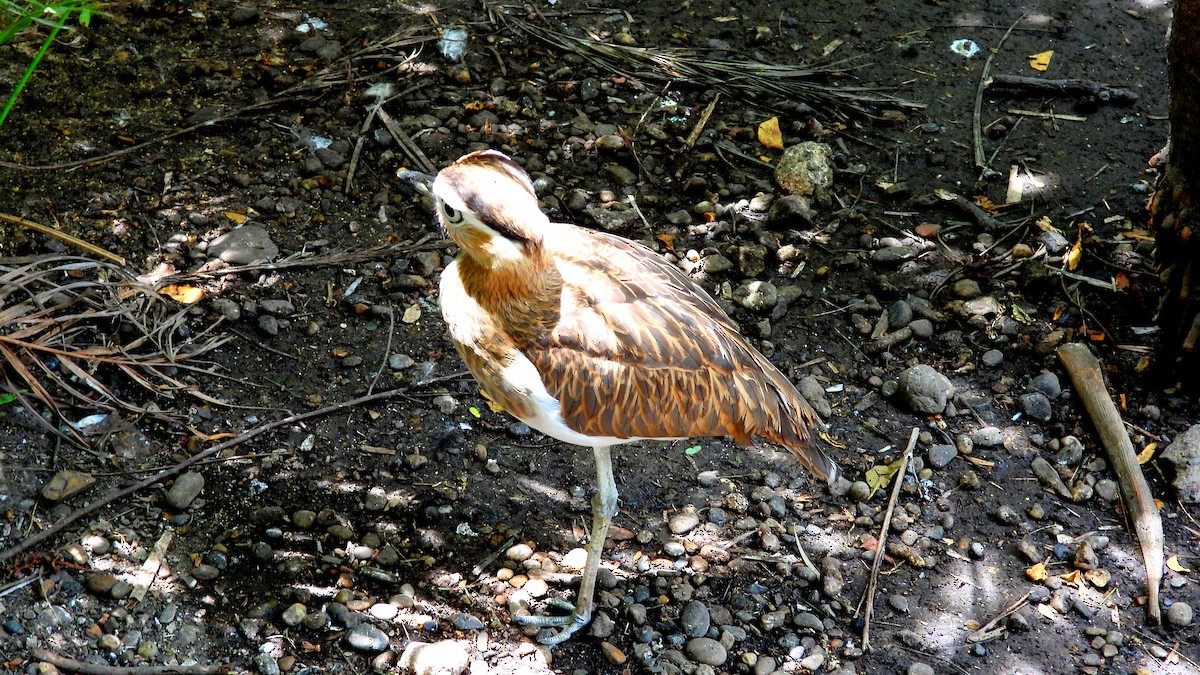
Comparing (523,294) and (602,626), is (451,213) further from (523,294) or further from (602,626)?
(602,626)

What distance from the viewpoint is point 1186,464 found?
4590 mm

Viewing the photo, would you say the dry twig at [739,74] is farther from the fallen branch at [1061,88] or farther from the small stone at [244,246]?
the small stone at [244,246]

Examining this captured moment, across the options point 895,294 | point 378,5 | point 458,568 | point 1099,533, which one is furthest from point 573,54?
point 1099,533

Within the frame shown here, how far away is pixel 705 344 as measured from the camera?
4.02 meters

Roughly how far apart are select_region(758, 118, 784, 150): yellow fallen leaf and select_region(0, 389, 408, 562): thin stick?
2776mm

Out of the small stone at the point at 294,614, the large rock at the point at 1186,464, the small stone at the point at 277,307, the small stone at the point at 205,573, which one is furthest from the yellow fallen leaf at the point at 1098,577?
the small stone at the point at 277,307

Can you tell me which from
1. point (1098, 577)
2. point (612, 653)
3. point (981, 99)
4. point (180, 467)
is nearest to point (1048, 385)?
point (1098, 577)

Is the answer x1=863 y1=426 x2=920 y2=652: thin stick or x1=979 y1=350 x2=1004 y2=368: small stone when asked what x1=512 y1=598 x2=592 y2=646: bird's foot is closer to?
x1=863 y1=426 x2=920 y2=652: thin stick

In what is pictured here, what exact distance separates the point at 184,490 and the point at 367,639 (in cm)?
106

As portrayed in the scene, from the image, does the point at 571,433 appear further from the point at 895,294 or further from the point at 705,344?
the point at 895,294

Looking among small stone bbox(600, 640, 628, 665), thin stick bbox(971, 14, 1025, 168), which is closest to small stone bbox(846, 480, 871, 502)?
small stone bbox(600, 640, 628, 665)

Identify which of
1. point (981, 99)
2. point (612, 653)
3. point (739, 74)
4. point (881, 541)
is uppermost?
point (739, 74)

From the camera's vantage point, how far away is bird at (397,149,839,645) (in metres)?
3.74

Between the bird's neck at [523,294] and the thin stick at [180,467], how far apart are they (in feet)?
3.70
